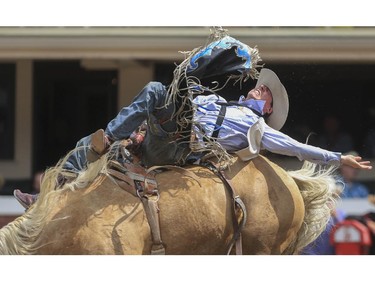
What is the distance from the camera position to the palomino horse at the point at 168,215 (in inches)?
163

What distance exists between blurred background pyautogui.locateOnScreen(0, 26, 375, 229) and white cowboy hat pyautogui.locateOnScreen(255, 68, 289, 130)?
2253 mm

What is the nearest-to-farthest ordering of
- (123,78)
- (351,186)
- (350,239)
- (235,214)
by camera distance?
1. (235,214)
2. (350,239)
3. (351,186)
4. (123,78)

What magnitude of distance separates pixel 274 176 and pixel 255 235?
1.05 feet

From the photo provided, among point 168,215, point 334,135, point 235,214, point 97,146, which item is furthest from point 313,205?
point 334,135

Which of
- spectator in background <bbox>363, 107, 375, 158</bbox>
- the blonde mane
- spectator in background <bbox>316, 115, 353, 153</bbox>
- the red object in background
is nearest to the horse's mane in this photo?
the blonde mane

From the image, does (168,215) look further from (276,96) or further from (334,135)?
(334,135)

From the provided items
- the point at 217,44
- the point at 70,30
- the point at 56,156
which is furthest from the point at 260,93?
the point at 56,156

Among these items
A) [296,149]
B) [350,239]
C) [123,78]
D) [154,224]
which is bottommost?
[350,239]

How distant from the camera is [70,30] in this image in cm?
781

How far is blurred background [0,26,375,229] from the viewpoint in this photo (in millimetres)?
7652

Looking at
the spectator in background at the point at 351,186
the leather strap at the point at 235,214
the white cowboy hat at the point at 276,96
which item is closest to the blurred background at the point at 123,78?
the spectator in background at the point at 351,186

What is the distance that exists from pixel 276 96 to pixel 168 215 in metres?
0.93

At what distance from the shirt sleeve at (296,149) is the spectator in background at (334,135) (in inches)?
137

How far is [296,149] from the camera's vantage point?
4.37 meters
